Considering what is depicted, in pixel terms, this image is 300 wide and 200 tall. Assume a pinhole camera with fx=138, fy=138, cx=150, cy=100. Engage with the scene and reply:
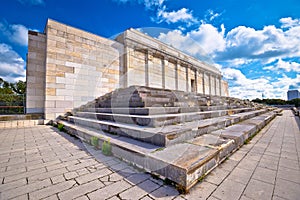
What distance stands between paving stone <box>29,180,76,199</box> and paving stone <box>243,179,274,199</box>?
200 cm

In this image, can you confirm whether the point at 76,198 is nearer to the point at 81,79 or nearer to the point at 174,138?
the point at 174,138

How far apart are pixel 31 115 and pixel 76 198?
266 inches

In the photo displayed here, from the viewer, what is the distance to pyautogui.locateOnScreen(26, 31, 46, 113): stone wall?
6.65 metres

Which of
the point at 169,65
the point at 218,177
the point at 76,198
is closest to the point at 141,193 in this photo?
the point at 76,198

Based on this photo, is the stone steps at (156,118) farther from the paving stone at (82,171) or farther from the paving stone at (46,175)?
the paving stone at (46,175)

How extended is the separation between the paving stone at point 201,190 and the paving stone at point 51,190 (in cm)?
139

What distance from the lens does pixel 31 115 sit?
6309mm

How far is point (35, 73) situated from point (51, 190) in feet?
23.8

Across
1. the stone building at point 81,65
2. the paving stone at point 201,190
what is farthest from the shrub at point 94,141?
the stone building at point 81,65

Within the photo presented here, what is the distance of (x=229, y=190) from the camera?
151 cm

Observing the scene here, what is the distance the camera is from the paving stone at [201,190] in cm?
143

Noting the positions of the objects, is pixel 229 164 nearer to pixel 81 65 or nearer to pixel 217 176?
pixel 217 176

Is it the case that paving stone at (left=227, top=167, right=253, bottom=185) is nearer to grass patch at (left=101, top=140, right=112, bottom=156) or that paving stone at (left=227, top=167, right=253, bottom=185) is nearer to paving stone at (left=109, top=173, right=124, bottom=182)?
paving stone at (left=109, top=173, right=124, bottom=182)

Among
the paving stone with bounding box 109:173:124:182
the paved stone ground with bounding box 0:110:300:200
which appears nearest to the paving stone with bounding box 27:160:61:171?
the paved stone ground with bounding box 0:110:300:200
